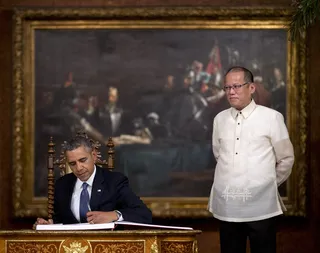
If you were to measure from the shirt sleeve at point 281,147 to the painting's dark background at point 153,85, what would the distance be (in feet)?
6.29

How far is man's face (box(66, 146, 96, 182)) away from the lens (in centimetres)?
557

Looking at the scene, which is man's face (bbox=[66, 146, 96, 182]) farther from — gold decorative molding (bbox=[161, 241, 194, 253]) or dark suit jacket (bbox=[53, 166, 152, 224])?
gold decorative molding (bbox=[161, 241, 194, 253])

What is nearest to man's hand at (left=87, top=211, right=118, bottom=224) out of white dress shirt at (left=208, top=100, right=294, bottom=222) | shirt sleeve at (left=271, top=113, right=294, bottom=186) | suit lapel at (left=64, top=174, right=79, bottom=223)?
suit lapel at (left=64, top=174, right=79, bottom=223)

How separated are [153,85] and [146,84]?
2.7 inches

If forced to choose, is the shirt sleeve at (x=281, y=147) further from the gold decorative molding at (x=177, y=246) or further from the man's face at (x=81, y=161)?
the gold decorative molding at (x=177, y=246)

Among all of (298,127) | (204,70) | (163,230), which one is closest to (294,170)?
(298,127)

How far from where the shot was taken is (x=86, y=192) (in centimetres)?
567

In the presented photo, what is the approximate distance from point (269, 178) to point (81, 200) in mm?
1369

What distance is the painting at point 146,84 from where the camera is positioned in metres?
7.96

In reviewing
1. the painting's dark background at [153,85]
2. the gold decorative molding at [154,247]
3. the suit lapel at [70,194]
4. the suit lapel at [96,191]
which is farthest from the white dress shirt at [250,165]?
the painting's dark background at [153,85]

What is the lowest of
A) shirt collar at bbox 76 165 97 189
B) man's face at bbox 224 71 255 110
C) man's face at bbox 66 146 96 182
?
shirt collar at bbox 76 165 97 189

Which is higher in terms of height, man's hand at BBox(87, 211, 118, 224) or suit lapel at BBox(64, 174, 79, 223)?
suit lapel at BBox(64, 174, 79, 223)

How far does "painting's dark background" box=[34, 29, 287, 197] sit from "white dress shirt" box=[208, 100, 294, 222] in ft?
6.12

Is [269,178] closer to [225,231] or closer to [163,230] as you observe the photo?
[225,231]
